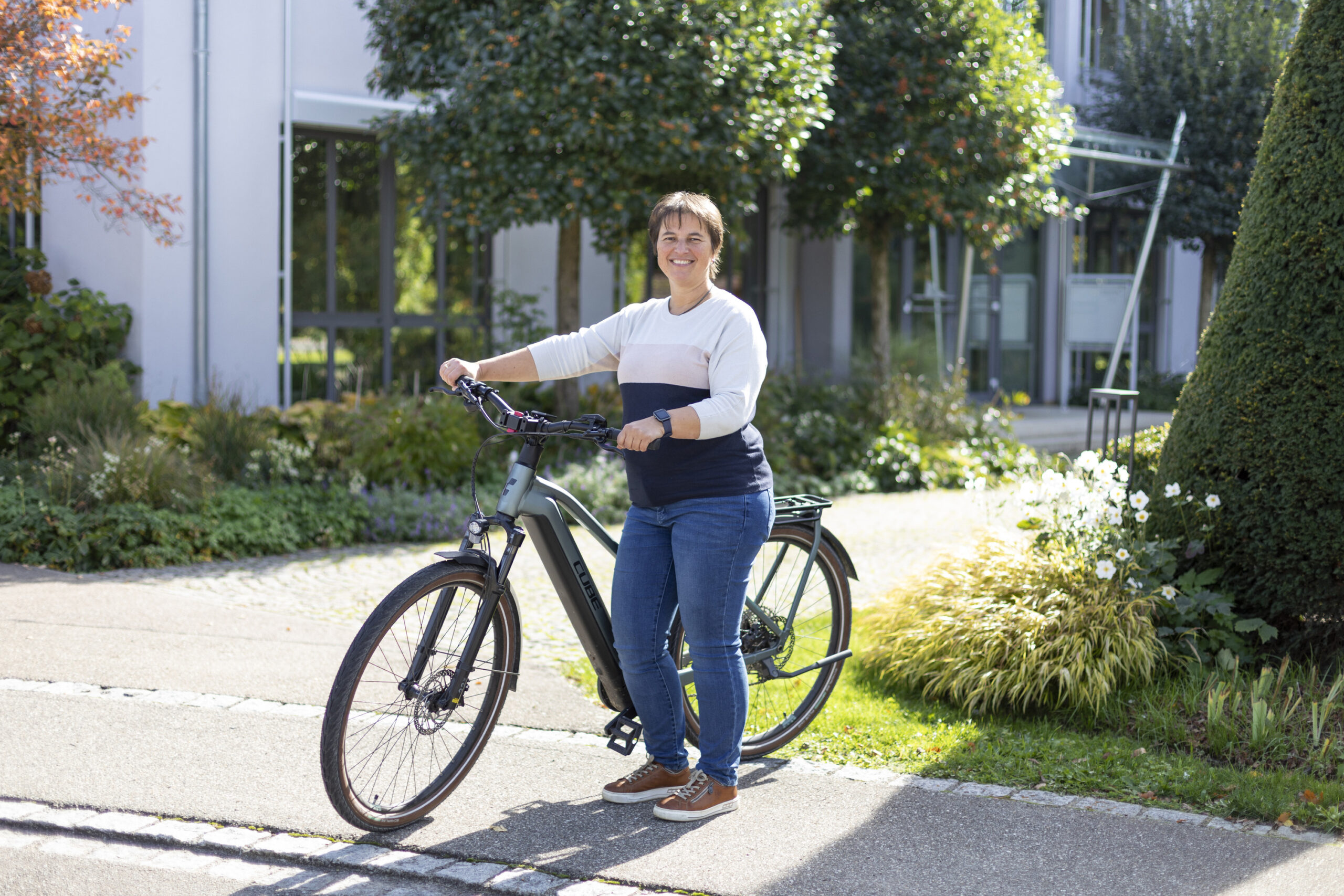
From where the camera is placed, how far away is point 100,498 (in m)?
7.16

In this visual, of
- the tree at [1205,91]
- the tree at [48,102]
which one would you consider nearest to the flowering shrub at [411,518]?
the tree at [48,102]

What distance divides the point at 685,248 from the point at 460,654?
1.26 m

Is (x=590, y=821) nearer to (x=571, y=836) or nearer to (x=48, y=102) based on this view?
(x=571, y=836)

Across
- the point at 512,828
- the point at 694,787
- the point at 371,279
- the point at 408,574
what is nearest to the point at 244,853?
the point at 512,828

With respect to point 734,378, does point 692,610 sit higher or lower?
lower

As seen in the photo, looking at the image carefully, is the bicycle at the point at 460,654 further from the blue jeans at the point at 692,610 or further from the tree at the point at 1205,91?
the tree at the point at 1205,91

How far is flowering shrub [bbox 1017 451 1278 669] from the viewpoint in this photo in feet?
15.3

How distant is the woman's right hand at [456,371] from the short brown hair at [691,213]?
0.62m

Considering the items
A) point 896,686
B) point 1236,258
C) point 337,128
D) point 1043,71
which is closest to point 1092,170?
point 1043,71

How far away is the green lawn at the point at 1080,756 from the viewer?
3715mm

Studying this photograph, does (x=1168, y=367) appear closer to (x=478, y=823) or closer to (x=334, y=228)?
(x=334, y=228)

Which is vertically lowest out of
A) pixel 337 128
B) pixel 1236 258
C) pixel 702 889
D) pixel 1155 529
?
pixel 702 889

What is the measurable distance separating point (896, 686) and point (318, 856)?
2.48 meters

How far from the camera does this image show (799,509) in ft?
13.3
